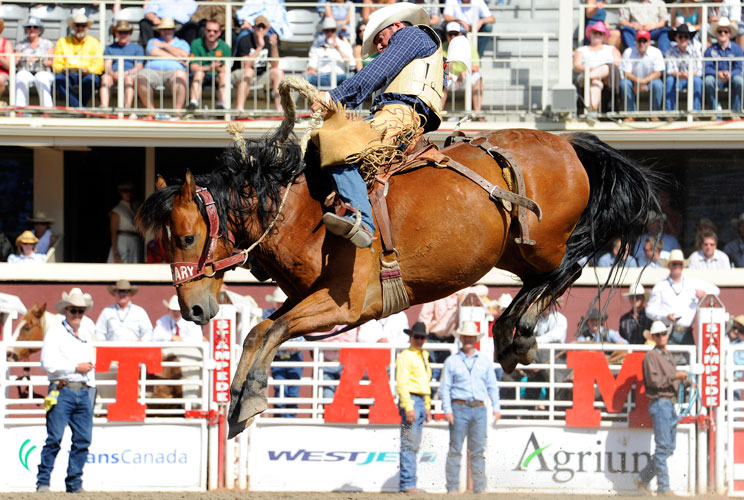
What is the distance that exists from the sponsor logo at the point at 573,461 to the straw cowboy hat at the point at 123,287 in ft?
13.7

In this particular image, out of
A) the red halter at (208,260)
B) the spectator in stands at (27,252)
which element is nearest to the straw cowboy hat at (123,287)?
the spectator in stands at (27,252)

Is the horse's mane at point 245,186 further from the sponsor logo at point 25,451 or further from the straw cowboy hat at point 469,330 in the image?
the sponsor logo at point 25,451

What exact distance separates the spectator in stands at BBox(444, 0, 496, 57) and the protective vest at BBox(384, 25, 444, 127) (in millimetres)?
6195

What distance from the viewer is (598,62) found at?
12539 mm

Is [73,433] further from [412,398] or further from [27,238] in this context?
[27,238]

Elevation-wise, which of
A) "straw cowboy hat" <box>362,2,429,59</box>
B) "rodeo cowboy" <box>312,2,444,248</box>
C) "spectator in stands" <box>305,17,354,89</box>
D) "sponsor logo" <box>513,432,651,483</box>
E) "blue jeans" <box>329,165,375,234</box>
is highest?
"spectator in stands" <box>305,17,354,89</box>

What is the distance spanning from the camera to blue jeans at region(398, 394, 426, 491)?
10.4 meters

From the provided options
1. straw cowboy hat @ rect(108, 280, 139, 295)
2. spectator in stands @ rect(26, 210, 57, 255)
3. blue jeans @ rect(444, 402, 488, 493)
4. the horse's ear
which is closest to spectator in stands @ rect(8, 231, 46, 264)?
spectator in stands @ rect(26, 210, 57, 255)

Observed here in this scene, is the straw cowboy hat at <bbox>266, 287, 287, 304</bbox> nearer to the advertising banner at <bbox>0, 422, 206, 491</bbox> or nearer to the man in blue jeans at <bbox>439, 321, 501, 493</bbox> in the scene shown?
the advertising banner at <bbox>0, 422, 206, 491</bbox>

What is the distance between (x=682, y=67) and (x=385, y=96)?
7036 millimetres

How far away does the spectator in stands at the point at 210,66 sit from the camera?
12.5 metres

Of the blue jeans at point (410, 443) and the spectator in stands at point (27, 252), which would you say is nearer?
the blue jeans at point (410, 443)

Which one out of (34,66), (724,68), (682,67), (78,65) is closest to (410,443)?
(682,67)

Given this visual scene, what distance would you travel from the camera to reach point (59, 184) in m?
13.7
